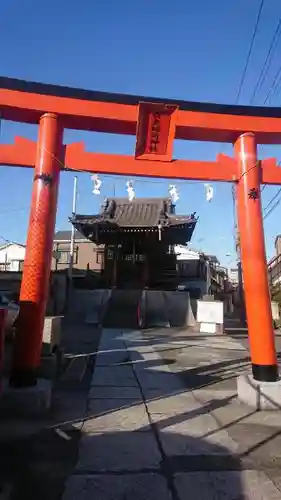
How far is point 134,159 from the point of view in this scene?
20.7 ft

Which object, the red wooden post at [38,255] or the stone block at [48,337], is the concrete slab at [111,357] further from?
the red wooden post at [38,255]

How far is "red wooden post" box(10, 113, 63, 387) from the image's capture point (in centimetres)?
516

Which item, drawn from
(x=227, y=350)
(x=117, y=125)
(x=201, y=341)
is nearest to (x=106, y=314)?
(x=201, y=341)

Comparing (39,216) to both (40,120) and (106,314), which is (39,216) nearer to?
(40,120)

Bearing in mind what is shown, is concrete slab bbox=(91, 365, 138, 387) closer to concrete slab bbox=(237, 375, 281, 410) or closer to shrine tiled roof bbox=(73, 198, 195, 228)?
concrete slab bbox=(237, 375, 281, 410)

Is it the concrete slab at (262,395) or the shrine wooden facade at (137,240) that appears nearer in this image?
the concrete slab at (262,395)

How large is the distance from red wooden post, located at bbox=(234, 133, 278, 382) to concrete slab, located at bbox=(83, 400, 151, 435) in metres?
2.06

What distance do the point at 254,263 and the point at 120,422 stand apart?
10.5 ft

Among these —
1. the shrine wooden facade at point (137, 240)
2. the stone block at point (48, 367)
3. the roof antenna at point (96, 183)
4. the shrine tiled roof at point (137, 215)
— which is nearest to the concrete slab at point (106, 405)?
the stone block at point (48, 367)

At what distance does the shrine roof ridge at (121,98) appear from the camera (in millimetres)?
5672

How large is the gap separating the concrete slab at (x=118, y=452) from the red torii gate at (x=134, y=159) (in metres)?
1.60

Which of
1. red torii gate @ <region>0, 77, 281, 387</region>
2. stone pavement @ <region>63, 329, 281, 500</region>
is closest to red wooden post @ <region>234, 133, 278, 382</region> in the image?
red torii gate @ <region>0, 77, 281, 387</region>

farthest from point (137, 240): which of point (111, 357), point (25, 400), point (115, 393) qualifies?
point (25, 400)

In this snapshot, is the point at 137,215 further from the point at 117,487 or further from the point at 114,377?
the point at 117,487
